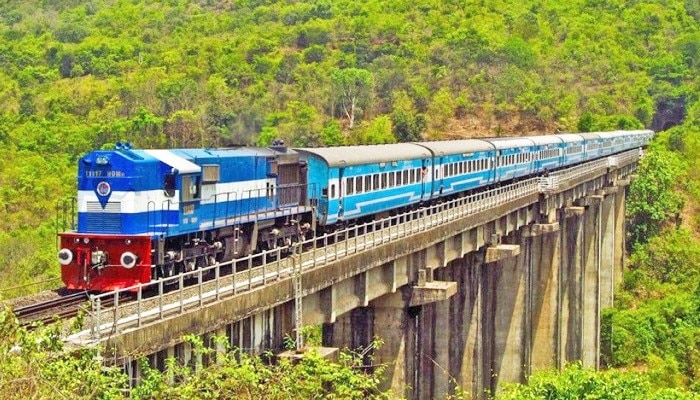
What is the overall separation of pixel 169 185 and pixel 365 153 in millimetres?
11702

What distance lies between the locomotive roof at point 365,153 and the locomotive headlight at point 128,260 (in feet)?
32.6

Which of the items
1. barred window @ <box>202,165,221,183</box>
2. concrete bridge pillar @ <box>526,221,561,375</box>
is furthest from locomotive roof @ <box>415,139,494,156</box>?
barred window @ <box>202,165,221,183</box>

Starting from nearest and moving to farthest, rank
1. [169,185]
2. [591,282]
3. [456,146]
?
[169,185]
[456,146]
[591,282]

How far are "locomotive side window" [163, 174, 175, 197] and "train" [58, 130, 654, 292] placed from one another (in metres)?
0.03

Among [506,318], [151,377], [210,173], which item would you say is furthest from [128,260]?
[506,318]

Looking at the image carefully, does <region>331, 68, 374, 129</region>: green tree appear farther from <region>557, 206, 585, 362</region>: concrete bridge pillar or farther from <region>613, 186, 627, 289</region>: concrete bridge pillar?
<region>557, 206, 585, 362</region>: concrete bridge pillar

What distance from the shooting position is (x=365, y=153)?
104 ft

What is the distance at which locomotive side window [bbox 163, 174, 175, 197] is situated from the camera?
67.7 feet

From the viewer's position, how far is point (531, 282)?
174 feet

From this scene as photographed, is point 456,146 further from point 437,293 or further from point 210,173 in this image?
point 210,173

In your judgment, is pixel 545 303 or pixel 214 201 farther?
pixel 545 303

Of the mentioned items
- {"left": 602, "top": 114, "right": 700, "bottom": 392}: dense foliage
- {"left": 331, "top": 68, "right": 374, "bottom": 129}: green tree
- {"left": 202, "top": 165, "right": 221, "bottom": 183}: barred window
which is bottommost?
{"left": 602, "top": 114, "right": 700, "bottom": 392}: dense foliage

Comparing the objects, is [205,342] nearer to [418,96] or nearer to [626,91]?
[418,96]

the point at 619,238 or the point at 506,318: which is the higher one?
the point at 619,238
